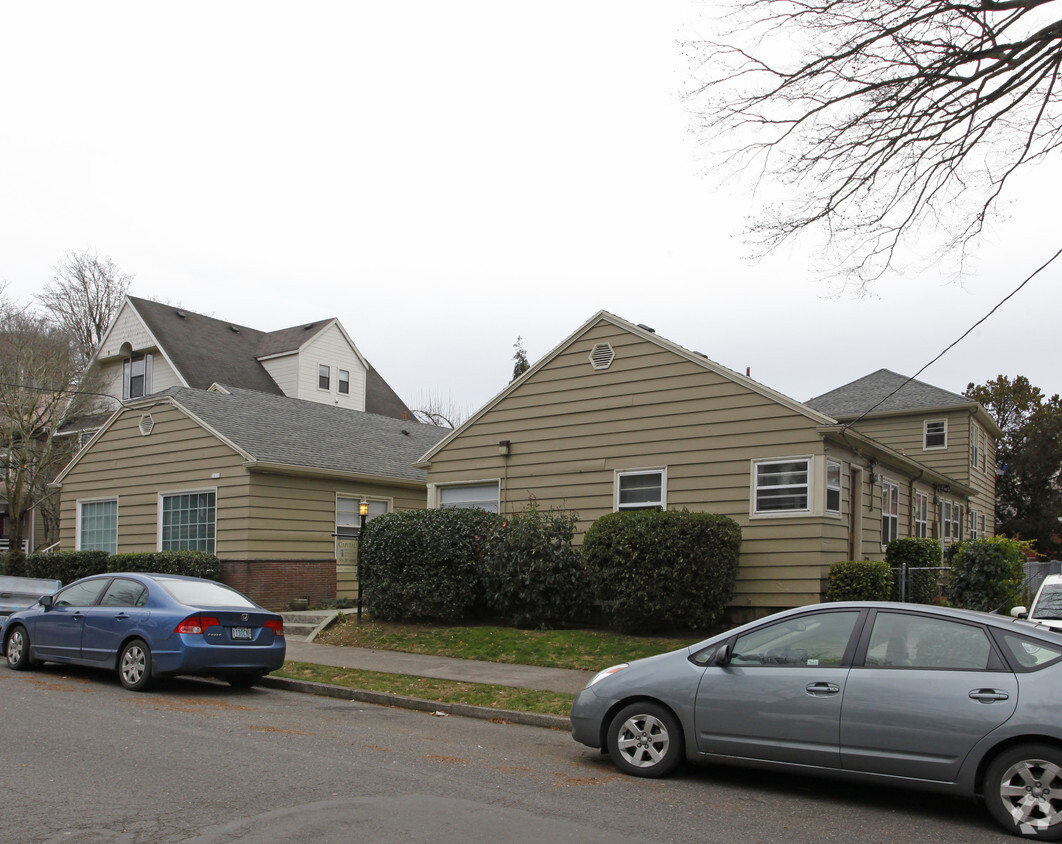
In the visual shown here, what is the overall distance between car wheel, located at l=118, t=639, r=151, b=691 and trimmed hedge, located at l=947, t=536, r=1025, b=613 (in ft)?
38.9

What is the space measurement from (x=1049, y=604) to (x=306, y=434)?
54.3 ft

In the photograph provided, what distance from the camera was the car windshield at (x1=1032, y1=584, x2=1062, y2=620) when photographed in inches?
407

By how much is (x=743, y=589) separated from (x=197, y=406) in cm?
1265

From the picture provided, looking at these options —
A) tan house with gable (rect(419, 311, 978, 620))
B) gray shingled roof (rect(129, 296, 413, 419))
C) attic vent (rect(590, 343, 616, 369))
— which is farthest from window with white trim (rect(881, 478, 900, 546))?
gray shingled roof (rect(129, 296, 413, 419))

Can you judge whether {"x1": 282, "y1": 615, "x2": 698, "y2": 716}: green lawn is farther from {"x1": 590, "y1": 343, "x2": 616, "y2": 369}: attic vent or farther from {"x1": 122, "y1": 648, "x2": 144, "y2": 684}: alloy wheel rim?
{"x1": 590, "y1": 343, "x2": 616, "y2": 369}: attic vent

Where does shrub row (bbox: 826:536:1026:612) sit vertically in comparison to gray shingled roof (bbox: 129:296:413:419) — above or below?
below

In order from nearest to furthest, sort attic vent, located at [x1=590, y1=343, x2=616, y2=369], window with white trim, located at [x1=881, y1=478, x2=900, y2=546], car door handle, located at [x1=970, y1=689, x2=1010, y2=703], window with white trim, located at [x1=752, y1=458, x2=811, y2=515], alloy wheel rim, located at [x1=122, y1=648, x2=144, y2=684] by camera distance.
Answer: car door handle, located at [x1=970, y1=689, x2=1010, y2=703]
alloy wheel rim, located at [x1=122, y1=648, x2=144, y2=684]
window with white trim, located at [x1=752, y1=458, x2=811, y2=515]
attic vent, located at [x1=590, y1=343, x2=616, y2=369]
window with white trim, located at [x1=881, y1=478, x2=900, y2=546]

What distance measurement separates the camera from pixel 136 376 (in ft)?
115

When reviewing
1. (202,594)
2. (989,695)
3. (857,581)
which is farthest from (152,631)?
(857,581)

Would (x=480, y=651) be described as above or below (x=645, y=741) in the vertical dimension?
below

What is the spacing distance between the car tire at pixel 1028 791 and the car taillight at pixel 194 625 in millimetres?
8026

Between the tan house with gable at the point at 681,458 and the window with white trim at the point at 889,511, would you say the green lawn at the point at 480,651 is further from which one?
the window with white trim at the point at 889,511

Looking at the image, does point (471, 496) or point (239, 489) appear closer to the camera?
point (471, 496)

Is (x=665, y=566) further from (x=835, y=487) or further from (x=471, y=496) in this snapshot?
(x=471, y=496)
